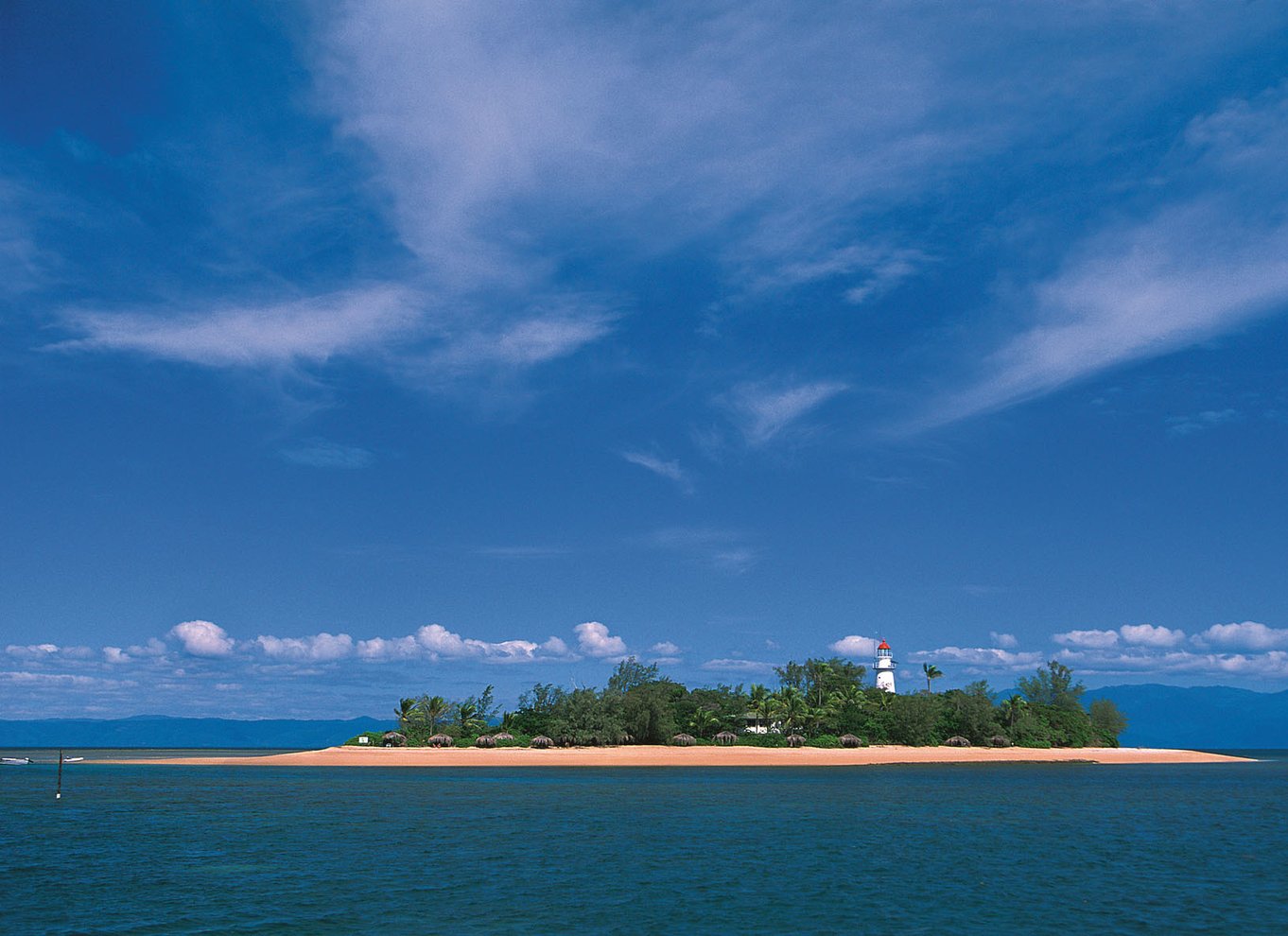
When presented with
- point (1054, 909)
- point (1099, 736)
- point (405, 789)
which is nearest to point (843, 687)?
point (1099, 736)

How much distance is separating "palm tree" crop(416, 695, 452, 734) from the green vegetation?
117 mm

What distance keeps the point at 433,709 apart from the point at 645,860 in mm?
85087

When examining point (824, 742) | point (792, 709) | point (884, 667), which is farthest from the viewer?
point (884, 667)

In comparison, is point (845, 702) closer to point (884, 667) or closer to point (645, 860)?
point (884, 667)

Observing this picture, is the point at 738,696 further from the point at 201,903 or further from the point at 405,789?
the point at 201,903

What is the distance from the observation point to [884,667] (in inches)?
6752

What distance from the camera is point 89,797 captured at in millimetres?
68750

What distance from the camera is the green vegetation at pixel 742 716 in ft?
367

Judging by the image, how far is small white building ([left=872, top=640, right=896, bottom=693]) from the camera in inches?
6683

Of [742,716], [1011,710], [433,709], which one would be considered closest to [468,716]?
[433,709]

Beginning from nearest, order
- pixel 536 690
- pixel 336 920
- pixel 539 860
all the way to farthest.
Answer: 1. pixel 336 920
2. pixel 539 860
3. pixel 536 690

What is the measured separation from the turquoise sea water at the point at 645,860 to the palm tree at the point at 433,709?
4610cm

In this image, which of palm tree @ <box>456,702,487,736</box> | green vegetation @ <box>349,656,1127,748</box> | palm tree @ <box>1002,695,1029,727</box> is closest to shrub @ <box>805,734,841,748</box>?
green vegetation @ <box>349,656,1127,748</box>

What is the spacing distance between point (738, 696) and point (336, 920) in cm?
9678
